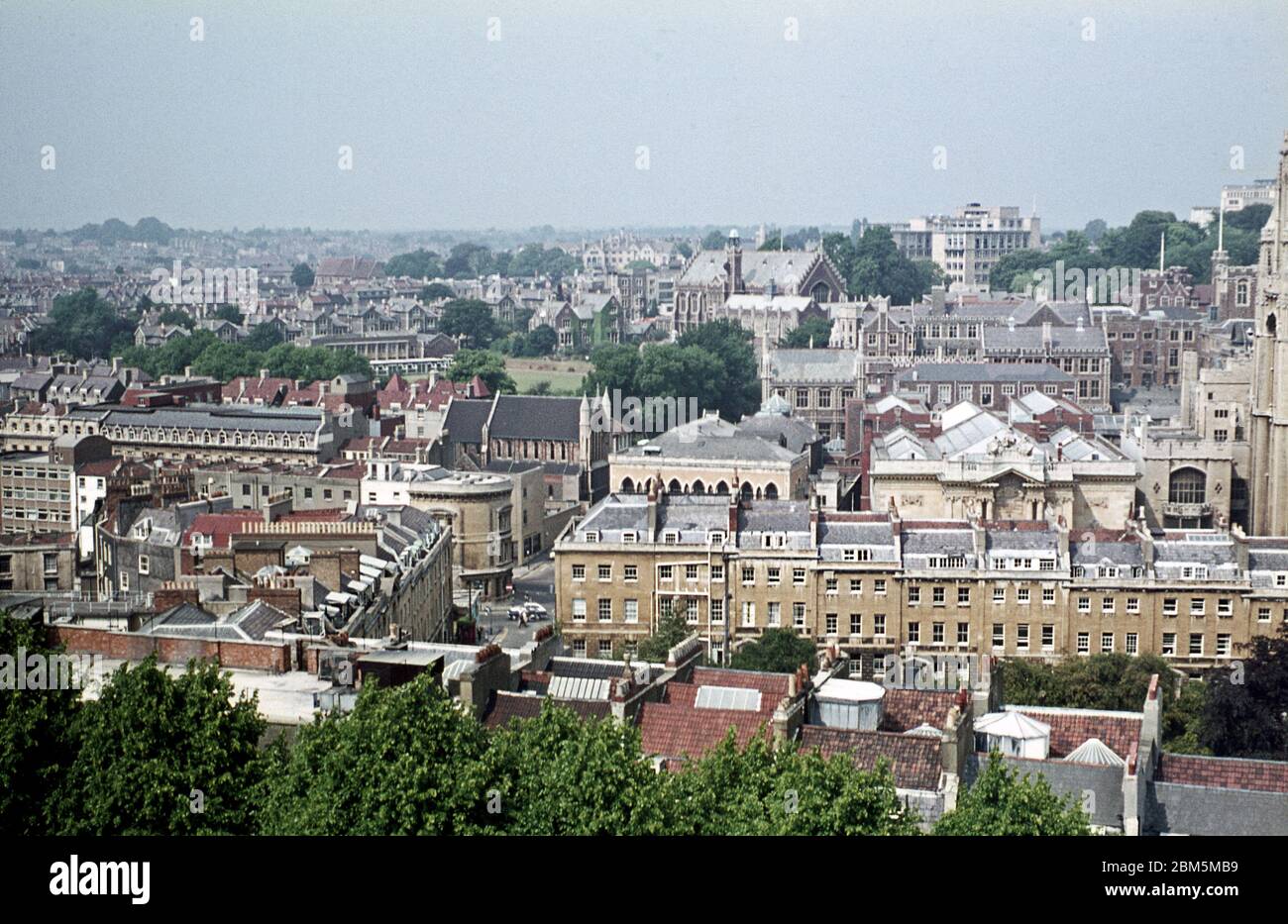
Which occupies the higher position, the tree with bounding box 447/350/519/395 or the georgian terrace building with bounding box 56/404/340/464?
the tree with bounding box 447/350/519/395

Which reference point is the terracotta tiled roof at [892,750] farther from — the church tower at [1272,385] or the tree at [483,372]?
the tree at [483,372]

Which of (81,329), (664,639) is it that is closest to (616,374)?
(81,329)

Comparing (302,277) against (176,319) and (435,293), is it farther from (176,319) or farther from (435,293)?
(176,319)

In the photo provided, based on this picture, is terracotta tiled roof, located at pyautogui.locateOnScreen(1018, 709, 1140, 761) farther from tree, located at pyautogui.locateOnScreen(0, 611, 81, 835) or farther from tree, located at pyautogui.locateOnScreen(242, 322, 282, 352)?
tree, located at pyautogui.locateOnScreen(242, 322, 282, 352)

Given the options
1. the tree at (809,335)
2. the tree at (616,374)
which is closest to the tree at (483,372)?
the tree at (616,374)

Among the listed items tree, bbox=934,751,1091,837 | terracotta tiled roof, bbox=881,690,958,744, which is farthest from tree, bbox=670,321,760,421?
tree, bbox=934,751,1091,837
